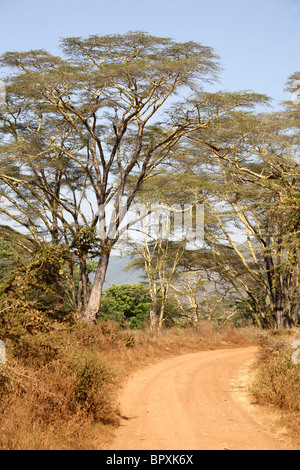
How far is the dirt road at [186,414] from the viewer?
5.95 meters

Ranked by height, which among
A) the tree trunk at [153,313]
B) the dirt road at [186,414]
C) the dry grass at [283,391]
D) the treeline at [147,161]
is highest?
the treeline at [147,161]

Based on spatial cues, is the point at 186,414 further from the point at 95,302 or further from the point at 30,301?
the point at 95,302

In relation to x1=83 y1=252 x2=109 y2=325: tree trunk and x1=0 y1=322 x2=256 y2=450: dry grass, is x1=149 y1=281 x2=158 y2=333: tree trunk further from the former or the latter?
x1=0 y1=322 x2=256 y2=450: dry grass

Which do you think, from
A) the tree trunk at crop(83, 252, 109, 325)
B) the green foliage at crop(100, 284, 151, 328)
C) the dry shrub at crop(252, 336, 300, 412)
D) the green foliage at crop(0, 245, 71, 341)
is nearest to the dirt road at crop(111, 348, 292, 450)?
the dry shrub at crop(252, 336, 300, 412)

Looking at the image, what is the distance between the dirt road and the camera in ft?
19.5

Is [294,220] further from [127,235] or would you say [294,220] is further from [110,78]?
[127,235]

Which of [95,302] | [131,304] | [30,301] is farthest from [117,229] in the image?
[131,304]

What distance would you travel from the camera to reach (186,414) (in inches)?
293

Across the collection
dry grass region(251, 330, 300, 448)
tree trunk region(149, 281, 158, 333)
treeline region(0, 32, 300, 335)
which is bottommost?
dry grass region(251, 330, 300, 448)

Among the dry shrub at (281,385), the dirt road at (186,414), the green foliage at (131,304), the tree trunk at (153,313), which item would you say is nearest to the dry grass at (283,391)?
the dry shrub at (281,385)

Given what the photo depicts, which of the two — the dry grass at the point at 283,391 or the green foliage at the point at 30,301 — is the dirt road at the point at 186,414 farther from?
the green foliage at the point at 30,301

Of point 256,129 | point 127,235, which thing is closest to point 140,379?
point 256,129

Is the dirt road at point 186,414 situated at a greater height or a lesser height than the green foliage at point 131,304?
lesser
